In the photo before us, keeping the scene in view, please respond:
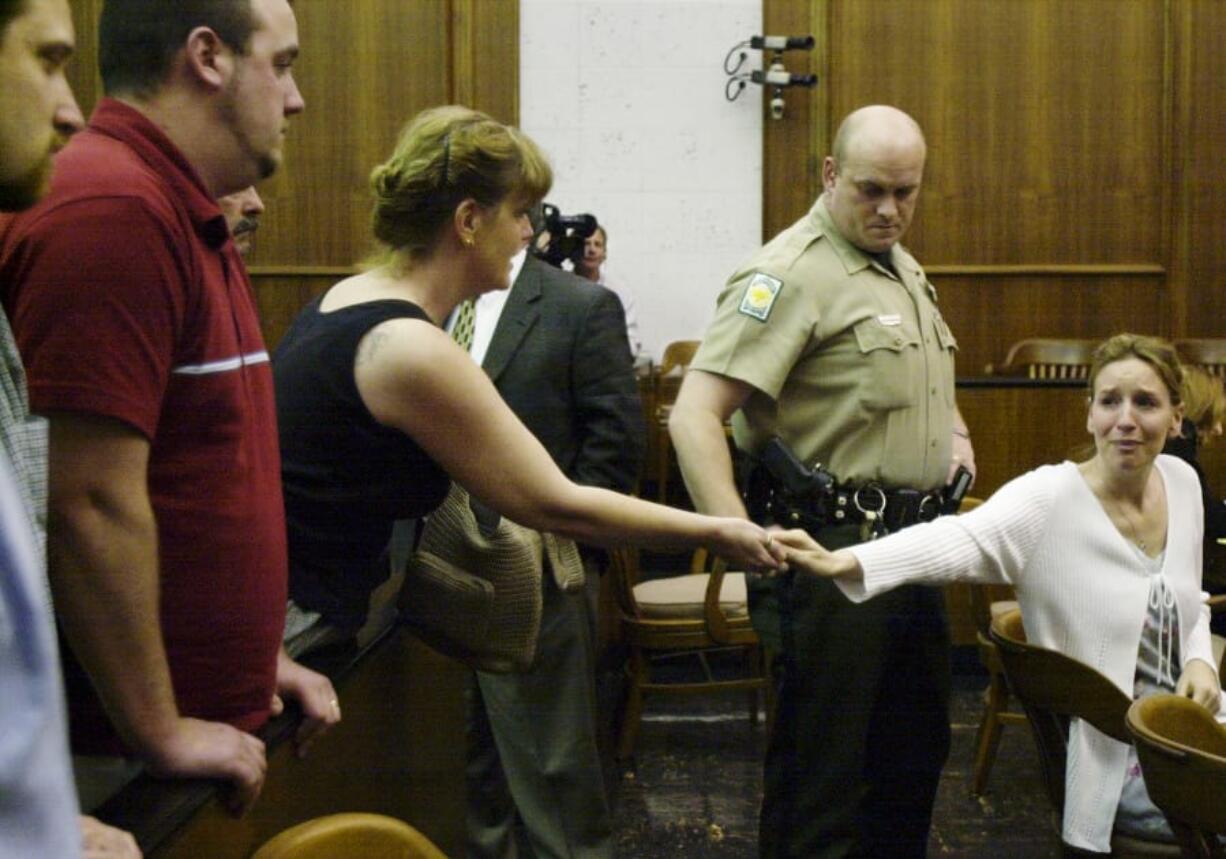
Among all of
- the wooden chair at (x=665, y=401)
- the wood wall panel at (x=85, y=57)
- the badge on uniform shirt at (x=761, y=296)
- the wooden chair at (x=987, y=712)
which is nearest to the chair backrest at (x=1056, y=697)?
the badge on uniform shirt at (x=761, y=296)

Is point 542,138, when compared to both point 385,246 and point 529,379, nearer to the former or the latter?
Answer: point 529,379

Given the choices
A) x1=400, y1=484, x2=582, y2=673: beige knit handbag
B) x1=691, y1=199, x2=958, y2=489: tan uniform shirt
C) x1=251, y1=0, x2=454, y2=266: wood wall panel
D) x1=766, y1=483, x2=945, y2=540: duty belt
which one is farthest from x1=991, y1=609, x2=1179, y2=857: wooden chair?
x1=251, y1=0, x2=454, y2=266: wood wall panel

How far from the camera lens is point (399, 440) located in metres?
1.88

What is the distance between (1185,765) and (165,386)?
56.3 inches

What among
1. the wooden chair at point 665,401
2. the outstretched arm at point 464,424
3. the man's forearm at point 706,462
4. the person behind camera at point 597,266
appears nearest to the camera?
the outstretched arm at point 464,424

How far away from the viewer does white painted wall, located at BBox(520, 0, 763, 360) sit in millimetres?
7578

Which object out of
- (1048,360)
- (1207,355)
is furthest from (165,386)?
(1207,355)

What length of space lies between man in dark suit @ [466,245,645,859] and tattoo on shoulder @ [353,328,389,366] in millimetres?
1209

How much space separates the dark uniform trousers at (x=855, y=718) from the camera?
2.77 m

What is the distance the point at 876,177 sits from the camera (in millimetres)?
2836

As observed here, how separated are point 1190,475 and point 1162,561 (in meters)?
0.21

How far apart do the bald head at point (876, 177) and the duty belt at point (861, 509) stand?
1.53ft

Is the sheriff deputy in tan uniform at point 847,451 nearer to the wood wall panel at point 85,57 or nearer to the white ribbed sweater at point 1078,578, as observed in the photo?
the white ribbed sweater at point 1078,578

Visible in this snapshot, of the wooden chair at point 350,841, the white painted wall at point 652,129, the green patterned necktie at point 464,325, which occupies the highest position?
the white painted wall at point 652,129
